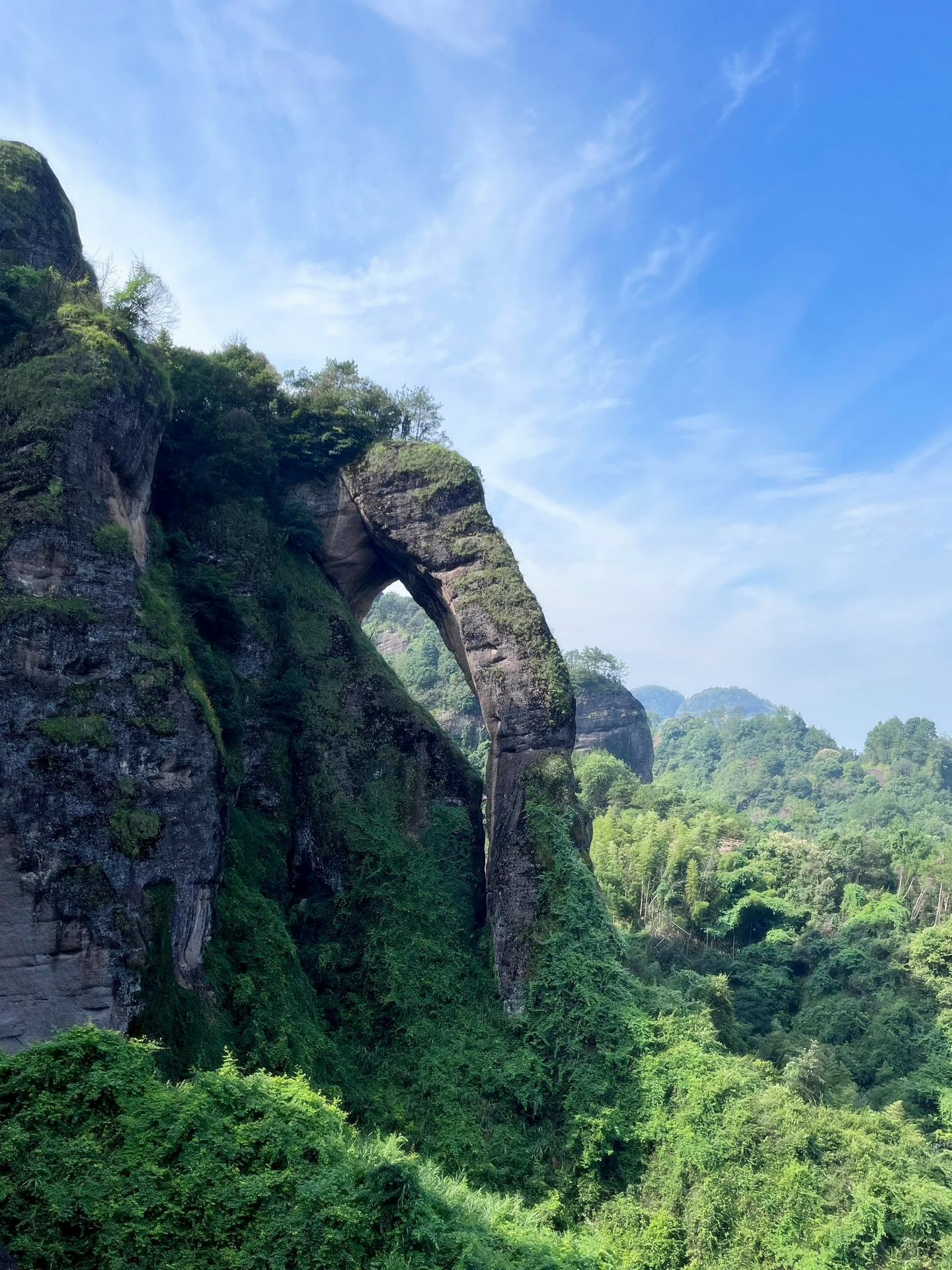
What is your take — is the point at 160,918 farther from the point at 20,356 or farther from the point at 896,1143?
the point at 896,1143

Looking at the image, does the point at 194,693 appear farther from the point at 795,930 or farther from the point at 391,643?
the point at 391,643

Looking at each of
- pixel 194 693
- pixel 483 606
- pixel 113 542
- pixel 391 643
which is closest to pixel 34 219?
pixel 113 542

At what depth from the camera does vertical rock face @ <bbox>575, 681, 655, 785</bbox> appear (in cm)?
6631

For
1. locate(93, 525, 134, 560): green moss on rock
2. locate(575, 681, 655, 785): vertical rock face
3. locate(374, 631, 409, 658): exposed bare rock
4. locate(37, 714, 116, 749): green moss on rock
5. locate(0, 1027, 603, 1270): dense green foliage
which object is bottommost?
locate(0, 1027, 603, 1270): dense green foliage

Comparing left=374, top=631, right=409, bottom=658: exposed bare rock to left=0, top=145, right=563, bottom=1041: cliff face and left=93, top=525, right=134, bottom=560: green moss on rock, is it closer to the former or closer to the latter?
left=0, top=145, right=563, bottom=1041: cliff face

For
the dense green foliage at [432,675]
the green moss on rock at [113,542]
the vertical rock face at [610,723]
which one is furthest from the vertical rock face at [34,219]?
the vertical rock face at [610,723]

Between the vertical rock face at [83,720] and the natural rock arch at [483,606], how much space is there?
7.63 metres

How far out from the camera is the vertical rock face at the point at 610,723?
66.3 meters

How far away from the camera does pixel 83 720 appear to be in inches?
535

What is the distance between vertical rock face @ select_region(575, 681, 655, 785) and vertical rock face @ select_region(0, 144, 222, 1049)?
52.8 m

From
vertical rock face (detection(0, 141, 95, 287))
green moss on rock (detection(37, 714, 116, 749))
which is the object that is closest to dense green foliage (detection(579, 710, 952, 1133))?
green moss on rock (detection(37, 714, 116, 749))

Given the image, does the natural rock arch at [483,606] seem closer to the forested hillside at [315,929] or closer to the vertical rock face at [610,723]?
the forested hillside at [315,929]

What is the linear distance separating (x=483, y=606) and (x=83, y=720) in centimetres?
1132

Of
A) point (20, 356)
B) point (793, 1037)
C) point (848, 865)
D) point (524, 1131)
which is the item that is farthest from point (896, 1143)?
point (848, 865)
